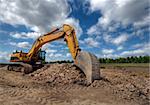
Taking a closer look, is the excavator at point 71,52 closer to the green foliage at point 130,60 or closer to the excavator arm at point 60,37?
the excavator arm at point 60,37

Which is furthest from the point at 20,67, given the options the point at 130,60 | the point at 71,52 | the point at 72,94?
the point at 130,60

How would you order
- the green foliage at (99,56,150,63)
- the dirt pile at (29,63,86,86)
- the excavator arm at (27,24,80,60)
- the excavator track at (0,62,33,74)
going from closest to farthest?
the dirt pile at (29,63,86,86) < the excavator arm at (27,24,80,60) < the excavator track at (0,62,33,74) < the green foliage at (99,56,150,63)

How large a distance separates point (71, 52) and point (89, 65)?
1.87 meters

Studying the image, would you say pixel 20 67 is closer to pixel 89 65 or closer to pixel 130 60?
pixel 89 65

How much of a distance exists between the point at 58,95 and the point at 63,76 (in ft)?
11.8

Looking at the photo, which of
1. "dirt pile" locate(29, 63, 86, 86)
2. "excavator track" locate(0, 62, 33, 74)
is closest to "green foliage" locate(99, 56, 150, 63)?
"excavator track" locate(0, 62, 33, 74)

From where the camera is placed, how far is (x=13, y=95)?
8812 mm

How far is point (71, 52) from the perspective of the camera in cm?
1378

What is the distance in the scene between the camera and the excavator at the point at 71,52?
12.5m

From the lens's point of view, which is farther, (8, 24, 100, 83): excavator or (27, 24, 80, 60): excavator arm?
(27, 24, 80, 60): excavator arm

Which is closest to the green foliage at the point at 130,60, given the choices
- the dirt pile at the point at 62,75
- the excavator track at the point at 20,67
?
the excavator track at the point at 20,67

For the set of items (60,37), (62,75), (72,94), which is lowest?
(72,94)

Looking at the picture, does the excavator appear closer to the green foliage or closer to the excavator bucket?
the excavator bucket

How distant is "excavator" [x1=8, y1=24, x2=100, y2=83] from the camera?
40.9 feet
